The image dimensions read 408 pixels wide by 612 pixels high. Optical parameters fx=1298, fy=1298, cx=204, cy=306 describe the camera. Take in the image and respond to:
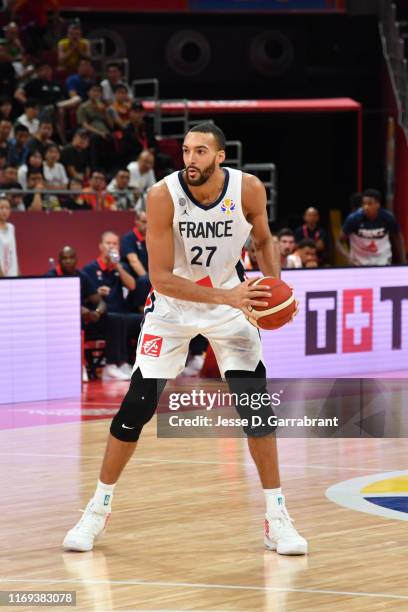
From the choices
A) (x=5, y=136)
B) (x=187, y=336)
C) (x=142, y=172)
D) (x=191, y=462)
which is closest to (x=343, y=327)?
(x=142, y=172)

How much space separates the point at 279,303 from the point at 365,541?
144 cm

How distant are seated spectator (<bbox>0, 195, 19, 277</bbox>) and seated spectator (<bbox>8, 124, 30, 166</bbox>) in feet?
6.80

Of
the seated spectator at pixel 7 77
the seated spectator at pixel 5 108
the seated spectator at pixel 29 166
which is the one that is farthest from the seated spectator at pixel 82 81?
the seated spectator at pixel 29 166

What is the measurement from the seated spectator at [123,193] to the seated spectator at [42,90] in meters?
1.88

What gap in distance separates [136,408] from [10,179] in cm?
1028

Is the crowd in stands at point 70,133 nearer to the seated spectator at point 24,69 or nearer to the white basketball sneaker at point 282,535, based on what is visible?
the seated spectator at point 24,69

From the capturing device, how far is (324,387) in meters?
14.1

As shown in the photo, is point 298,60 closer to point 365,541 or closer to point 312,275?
point 312,275

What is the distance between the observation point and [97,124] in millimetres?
19469

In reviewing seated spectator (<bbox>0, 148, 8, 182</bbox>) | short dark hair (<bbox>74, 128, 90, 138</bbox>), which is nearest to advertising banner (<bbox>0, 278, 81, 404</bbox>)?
seated spectator (<bbox>0, 148, 8, 182</bbox>)

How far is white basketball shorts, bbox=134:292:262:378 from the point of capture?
6801mm

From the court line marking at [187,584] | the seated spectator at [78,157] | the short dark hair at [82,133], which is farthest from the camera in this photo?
the short dark hair at [82,133]

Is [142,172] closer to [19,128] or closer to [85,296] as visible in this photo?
[19,128]

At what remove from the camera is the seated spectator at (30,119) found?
18.3 meters
